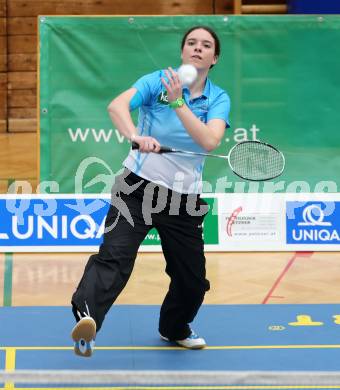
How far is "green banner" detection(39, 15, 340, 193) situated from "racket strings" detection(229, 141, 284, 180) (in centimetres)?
261

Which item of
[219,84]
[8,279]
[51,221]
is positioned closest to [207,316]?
[8,279]

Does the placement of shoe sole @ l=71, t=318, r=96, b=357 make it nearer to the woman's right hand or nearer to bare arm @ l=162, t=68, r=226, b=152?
the woman's right hand

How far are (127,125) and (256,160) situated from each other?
0.93 m

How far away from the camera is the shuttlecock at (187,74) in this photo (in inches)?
138

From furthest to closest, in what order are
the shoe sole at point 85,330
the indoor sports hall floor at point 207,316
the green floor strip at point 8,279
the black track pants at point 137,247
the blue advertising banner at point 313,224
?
the blue advertising banner at point 313,224, the green floor strip at point 8,279, the indoor sports hall floor at point 207,316, the black track pants at point 137,247, the shoe sole at point 85,330

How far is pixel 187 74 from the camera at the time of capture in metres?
3.50

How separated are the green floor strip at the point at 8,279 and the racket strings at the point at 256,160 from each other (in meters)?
1.90

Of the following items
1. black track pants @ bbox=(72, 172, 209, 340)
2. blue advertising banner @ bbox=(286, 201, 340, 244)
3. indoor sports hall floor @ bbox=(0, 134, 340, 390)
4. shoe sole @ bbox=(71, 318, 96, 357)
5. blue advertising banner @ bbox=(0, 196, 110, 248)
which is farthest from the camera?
blue advertising banner @ bbox=(286, 201, 340, 244)

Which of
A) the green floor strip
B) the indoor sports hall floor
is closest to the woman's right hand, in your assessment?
the indoor sports hall floor

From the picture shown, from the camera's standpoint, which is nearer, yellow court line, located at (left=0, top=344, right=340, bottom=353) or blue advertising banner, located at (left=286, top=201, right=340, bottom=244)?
yellow court line, located at (left=0, top=344, right=340, bottom=353)

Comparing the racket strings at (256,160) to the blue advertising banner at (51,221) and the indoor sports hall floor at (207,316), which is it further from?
the blue advertising banner at (51,221)

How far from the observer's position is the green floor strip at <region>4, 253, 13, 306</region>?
5.41 meters

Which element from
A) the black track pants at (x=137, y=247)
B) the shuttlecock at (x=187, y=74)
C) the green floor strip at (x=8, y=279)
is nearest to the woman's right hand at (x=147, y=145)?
the shuttlecock at (x=187, y=74)

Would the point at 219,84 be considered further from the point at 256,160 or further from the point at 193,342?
the point at 193,342
